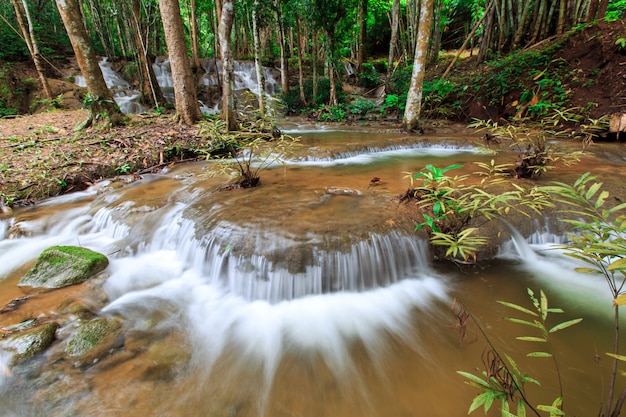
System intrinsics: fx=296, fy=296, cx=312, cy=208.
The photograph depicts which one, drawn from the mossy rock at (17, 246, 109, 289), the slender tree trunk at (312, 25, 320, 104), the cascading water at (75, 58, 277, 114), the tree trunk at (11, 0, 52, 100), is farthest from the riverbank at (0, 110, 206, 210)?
A: the slender tree trunk at (312, 25, 320, 104)

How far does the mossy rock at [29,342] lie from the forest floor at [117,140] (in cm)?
380

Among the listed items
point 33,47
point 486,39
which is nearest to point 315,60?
point 486,39

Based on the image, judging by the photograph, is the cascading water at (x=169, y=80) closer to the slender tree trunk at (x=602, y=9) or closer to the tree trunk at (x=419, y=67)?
the tree trunk at (x=419, y=67)

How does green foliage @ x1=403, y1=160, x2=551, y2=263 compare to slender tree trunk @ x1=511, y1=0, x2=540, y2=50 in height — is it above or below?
below

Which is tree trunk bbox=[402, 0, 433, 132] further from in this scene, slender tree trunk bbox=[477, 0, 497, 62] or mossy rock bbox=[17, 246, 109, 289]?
mossy rock bbox=[17, 246, 109, 289]

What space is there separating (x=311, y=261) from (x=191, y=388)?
150 cm

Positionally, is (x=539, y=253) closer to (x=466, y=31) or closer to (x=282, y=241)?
(x=282, y=241)

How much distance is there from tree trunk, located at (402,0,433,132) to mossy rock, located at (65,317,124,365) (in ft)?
29.1

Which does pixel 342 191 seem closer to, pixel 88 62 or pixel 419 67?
pixel 419 67

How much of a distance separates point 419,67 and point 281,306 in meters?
7.93

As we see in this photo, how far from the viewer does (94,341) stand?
8.21 ft

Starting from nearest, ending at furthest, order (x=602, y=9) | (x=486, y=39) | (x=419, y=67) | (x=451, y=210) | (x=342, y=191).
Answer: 1. (x=451, y=210)
2. (x=342, y=191)
3. (x=419, y=67)
4. (x=602, y=9)
5. (x=486, y=39)

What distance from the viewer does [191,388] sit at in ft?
7.43

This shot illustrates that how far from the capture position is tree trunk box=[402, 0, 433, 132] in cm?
768
